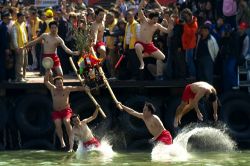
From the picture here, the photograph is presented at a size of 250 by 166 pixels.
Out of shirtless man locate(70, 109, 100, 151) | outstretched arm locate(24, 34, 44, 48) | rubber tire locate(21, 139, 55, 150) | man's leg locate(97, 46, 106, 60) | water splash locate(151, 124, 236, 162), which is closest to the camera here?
water splash locate(151, 124, 236, 162)

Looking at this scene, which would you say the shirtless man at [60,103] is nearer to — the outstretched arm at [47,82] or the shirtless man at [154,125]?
the outstretched arm at [47,82]

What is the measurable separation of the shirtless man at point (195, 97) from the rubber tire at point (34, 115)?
12.5 feet

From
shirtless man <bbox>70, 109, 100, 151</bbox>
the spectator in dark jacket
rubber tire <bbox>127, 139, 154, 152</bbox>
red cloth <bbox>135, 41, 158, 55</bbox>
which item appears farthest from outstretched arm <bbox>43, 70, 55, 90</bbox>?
rubber tire <bbox>127, 139, 154, 152</bbox>

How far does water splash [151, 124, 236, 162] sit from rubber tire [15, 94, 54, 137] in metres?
3.76

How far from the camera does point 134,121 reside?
27.5 m

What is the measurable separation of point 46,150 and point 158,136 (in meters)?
3.66

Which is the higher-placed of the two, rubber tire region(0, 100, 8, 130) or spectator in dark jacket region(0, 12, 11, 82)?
spectator in dark jacket region(0, 12, 11, 82)

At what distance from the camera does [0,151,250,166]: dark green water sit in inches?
931

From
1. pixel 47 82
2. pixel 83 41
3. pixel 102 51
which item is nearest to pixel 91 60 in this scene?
pixel 83 41

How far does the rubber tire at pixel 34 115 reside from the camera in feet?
89.8

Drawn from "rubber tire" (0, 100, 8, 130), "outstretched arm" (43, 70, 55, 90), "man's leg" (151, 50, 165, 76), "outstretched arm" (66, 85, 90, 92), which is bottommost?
"rubber tire" (0, 100, 8, 130)

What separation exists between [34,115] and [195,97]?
16.4 feet

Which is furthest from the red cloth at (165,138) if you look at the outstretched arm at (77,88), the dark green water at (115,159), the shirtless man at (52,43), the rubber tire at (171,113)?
the shirtless man at (52,43)

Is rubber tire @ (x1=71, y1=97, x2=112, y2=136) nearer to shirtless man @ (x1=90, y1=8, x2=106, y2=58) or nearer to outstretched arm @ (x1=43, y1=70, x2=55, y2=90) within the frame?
shirtless man @ (x1=90, y1=8, x2=106, y2=58)
